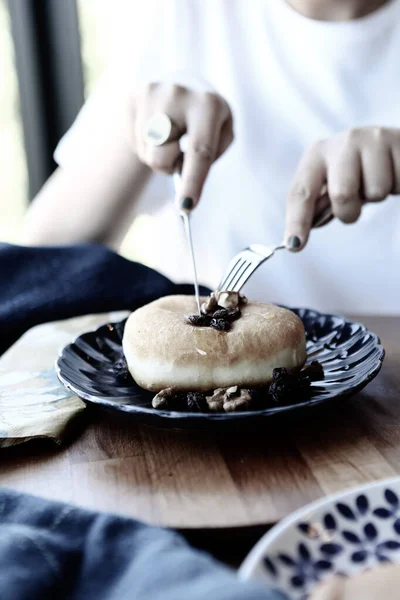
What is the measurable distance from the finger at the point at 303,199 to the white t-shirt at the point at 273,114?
592 mm

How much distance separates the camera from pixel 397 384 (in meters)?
0.93

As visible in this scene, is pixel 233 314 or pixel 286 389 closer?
pixel 286 389

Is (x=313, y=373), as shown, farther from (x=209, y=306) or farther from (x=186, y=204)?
(x=186, y=204)

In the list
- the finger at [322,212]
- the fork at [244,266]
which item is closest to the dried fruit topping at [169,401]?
the fork at [244,266]

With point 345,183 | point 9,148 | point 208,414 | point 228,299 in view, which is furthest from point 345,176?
point 9,148

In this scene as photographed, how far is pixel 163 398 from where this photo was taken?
0.77 meters

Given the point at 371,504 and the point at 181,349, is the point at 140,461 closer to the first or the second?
the point at 181,349

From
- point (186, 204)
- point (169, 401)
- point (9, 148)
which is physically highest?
point (186, 204)

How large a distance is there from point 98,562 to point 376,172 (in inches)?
32.1

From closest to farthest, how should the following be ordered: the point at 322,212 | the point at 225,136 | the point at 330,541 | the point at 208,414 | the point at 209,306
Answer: the point at 330,541
the point at 208,414
the point at 209,306
the point at 322,212
the point at 225,136

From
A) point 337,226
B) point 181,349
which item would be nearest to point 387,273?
point 337,226

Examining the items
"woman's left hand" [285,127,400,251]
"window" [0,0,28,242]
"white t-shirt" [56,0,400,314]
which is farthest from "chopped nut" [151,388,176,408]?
"window" [0,0,28,242]

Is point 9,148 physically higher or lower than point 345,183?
lower

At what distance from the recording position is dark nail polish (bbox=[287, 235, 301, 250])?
103cm
